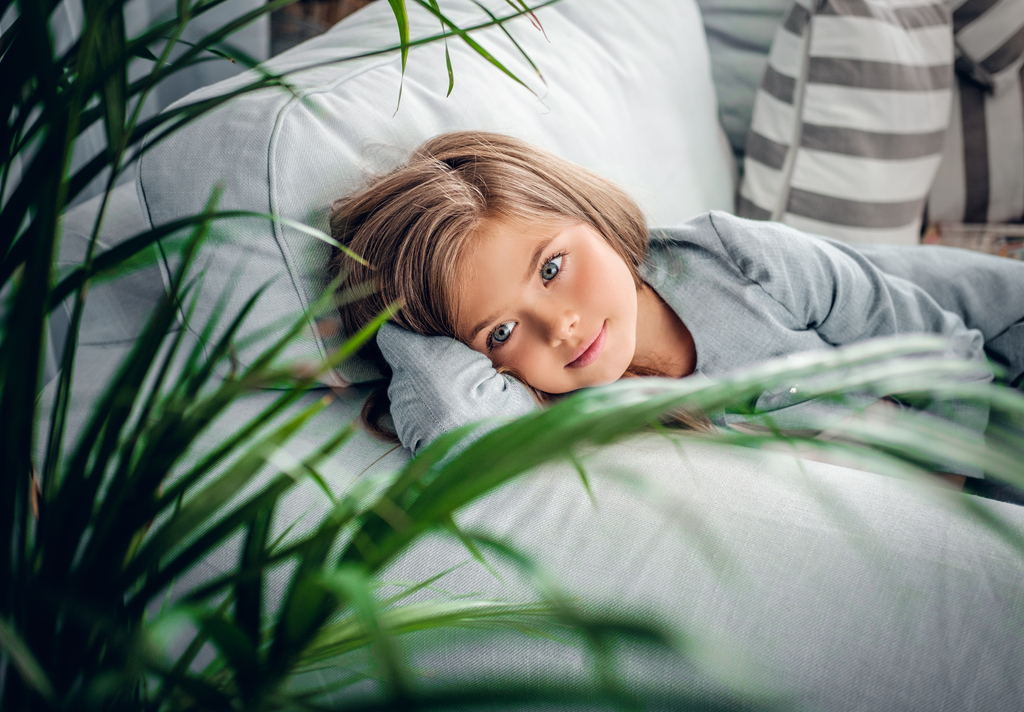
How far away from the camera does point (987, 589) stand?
1.35 feet

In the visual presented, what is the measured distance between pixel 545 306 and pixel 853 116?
790 mm

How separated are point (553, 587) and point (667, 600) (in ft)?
0.99

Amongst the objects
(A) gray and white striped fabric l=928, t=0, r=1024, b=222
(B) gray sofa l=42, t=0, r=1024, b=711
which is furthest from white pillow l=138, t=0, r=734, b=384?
(A) gray and white striped fabric l=928, t=0, r=1024, b=222

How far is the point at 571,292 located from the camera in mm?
759

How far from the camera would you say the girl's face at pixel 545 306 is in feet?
2.42

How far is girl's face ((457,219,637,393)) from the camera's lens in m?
0.74

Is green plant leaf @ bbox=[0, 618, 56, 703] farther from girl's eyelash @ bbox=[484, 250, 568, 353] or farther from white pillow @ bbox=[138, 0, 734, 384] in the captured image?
girl's eyelash @ bbox=[484, 250, 568, 353]

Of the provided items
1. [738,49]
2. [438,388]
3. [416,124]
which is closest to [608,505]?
[438,388]

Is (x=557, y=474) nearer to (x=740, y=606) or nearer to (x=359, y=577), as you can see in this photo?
(x=740, y=606)

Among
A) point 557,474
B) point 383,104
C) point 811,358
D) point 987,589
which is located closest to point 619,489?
point 557,474

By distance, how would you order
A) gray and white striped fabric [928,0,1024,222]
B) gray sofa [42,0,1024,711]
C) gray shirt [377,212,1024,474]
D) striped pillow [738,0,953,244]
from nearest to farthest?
1. gray sofa [42,0,1024,711]
2. gray shirt [377,212,1024,474]
3. striped pillow [738,0,953,244]
4. gray and white striped fabric [928,0,1024,222]

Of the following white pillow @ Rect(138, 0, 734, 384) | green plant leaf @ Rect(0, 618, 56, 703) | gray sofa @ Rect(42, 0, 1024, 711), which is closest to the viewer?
green plant leaf @ Rect(0, 618, 56, 703)

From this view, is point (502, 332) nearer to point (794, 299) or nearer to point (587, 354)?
point (587, 354)

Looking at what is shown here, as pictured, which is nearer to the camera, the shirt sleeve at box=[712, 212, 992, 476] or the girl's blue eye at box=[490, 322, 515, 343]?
the girl's blue eye at box=[490, 322, 515, 343]
